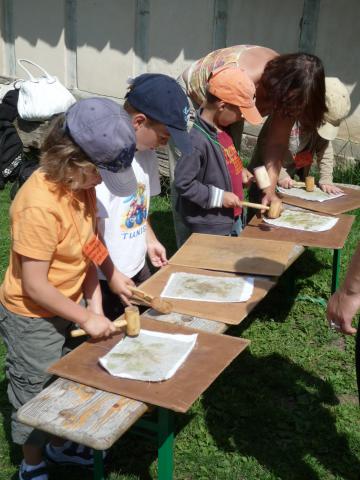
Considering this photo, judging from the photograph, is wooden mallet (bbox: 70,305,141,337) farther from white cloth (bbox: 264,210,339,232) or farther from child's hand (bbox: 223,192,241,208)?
white cloth (bbox: 264,210,339,232)

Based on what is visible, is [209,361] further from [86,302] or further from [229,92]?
[229,92]

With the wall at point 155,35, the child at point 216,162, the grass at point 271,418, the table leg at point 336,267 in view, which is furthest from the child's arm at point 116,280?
the wall at point 155,35

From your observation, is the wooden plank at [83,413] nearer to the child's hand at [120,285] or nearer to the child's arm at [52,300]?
the child's arm at [52,300]

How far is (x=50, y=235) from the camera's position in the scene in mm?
2357

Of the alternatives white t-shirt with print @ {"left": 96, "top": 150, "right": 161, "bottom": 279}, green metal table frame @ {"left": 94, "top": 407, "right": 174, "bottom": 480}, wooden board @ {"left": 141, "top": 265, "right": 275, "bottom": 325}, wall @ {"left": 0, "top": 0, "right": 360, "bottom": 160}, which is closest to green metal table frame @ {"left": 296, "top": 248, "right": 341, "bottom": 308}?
wooden board @ {"left": 141, "top": 265, "right": 275, "bottom": 325}

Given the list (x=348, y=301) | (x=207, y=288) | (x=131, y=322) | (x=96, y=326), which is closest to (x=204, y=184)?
(x=207, y=288)

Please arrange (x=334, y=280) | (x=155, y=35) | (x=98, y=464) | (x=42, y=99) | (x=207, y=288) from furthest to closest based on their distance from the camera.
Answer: (x=155, y=35), (x=42, y=99), (x=334, y=280), (x=207, y=288), (x=98, y=464)

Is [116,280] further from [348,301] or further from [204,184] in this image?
[204,184]

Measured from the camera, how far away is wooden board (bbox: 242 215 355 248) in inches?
143

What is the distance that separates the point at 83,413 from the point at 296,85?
2351mm

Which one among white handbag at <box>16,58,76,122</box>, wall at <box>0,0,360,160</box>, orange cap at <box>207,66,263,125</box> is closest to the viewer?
orange cap at <box>207,66,263,125</box>

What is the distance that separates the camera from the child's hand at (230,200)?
3.75 meters

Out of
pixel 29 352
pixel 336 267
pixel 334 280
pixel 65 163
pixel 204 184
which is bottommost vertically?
pixel 334 280

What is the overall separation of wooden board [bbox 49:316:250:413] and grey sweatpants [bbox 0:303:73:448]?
0.18 metres
